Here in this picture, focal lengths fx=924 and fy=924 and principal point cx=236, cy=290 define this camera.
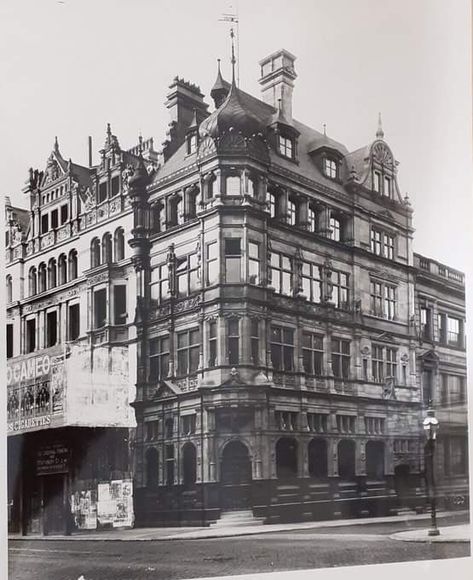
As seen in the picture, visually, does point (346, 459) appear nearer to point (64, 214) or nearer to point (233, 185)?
point (233, 185)

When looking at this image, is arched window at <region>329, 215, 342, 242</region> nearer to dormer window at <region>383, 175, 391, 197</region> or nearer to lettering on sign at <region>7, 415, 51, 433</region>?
dormer window at <region>383, 175, 391, 197</region>

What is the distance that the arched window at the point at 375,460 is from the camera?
12.3ft

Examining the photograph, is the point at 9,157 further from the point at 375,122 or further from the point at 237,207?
the point at 375,122

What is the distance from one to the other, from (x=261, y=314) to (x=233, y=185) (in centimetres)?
51

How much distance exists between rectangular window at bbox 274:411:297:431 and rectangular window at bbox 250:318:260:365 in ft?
0.74

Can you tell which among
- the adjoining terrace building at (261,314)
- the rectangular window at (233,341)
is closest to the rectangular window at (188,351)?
the adjoining terrace building at (261,314)

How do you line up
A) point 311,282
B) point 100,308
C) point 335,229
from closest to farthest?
point 100,308 → point 311,282 → point 335,229

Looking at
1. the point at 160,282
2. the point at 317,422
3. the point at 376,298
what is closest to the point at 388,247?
the point at 376,298

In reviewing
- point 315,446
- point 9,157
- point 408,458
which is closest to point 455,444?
point 408,458

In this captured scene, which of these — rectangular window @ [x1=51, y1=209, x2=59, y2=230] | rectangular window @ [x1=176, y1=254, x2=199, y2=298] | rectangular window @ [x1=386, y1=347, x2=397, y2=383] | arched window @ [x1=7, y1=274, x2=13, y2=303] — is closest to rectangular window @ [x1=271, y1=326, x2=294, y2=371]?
rectangular window @ [x1=176, y1=254, x2=199, y2=298]

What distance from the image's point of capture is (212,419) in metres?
3.41

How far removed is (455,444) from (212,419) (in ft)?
3.79

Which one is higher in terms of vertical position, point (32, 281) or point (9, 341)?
point (32, 281)

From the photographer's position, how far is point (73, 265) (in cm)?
328
